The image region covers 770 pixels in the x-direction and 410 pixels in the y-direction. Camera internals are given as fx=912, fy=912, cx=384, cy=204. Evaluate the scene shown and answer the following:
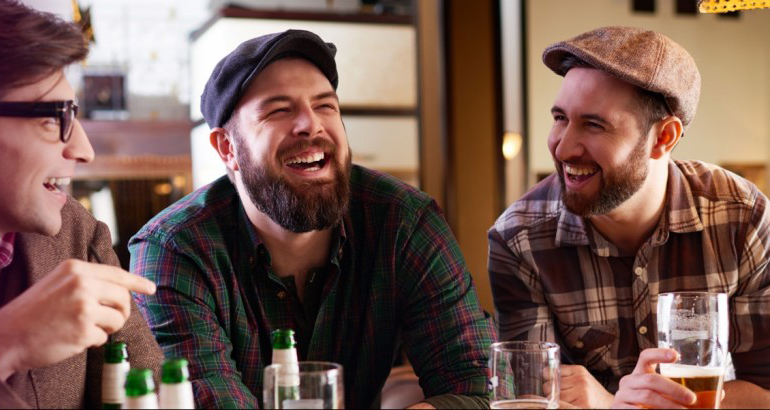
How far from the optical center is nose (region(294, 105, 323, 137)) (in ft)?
6.61

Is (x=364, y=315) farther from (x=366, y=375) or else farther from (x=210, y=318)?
(x=210, y=318)

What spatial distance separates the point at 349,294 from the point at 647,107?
839mm

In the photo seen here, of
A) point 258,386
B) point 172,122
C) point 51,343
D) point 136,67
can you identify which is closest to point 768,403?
point 258,386

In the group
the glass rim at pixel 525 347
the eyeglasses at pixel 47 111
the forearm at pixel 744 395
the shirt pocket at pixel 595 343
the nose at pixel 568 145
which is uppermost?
the eyeglasses at pixel 47 111

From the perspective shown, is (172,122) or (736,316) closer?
(736,316)

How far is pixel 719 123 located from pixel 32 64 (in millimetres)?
3966

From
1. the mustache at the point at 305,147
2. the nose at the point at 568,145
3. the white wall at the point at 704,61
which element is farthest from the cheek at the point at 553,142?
the white wall at the point at 704,61

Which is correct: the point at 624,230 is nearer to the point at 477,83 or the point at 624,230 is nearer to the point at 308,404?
the point at 308,404

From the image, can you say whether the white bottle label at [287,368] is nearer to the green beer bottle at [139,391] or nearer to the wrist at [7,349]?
the green beer bottle at [139,391]

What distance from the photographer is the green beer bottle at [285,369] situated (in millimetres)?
1155

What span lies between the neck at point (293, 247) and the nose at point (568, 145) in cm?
58

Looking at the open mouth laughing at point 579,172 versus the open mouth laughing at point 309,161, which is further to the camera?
the open mouth laughing at point 579,172

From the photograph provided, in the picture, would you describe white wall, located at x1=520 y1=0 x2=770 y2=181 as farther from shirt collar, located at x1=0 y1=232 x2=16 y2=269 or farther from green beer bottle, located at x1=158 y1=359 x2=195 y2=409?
green beer bottle, located at x1=158 y1=359 x2=195 y2=409

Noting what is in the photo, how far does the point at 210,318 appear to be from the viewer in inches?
75.2
